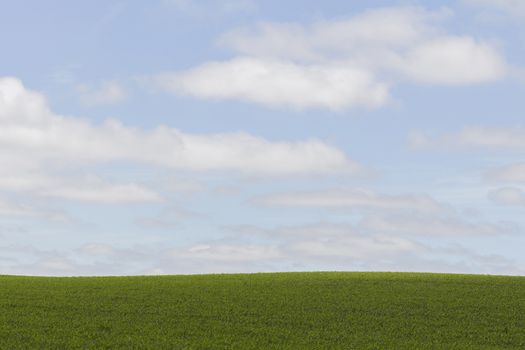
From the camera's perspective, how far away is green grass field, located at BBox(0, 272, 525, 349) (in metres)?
24.1

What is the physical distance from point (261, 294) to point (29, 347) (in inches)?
541

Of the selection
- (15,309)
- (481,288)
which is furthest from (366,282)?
(15,309)

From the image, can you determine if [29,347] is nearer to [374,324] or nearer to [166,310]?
[166,310]

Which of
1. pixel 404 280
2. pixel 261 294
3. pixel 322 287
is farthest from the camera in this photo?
pixel 404 280

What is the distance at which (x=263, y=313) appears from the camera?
29.1 metres

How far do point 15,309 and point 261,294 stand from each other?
11018 mm

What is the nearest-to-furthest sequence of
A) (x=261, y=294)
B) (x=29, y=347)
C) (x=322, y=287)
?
(x=29, y=347)
(x=261, y=294)
(x=322, y=287)

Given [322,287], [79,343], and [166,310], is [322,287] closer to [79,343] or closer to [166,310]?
[166,310]

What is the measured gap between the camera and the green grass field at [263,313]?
24.1 meters

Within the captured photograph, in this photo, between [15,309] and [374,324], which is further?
[15,309]

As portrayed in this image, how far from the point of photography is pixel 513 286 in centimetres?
3981

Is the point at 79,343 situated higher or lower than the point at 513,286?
lower

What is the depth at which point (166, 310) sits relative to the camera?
2958 cm

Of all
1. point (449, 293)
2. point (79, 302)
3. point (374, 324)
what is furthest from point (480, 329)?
point (79, 302)
